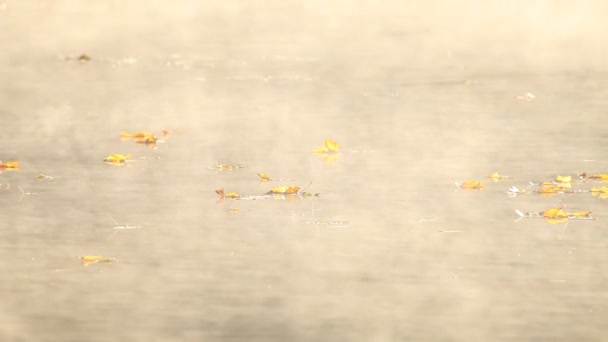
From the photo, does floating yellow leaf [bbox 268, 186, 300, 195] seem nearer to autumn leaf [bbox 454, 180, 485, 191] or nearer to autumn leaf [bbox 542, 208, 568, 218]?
autumn leaf [bbox 454, 180, 485, 191]

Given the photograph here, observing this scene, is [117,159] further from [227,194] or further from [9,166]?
[227,194]

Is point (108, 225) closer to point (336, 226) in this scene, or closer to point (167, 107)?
point (336, 226)

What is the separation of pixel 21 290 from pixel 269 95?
19.4 ft

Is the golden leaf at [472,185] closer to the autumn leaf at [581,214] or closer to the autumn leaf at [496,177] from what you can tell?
the autumn leaf at [496,177]

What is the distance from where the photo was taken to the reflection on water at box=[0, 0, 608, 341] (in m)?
4.27

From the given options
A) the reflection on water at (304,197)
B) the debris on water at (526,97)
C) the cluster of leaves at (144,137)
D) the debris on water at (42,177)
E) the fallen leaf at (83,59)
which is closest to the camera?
the reflection on water at (304,197)

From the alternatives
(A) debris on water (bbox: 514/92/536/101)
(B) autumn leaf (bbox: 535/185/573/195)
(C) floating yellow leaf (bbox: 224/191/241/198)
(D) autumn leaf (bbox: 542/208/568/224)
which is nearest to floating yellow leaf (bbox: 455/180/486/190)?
(B) autumn leaf (bbox: 535/185/573/195)

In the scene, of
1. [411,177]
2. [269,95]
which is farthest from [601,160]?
[269,95]

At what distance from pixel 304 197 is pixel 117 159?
60.8 inches

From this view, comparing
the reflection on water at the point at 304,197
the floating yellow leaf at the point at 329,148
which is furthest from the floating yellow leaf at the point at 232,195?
the floating yellow leaf at the point at 329,148

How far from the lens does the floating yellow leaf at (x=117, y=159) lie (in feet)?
24.1

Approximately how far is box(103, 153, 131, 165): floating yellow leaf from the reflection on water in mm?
100

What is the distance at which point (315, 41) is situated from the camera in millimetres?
14594

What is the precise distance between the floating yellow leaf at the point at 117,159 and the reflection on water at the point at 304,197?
0.33ft
